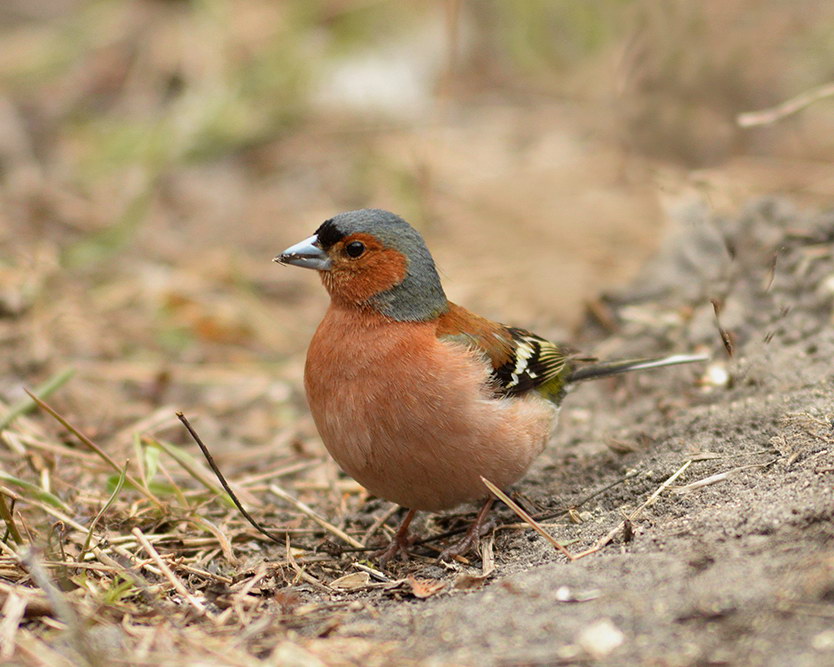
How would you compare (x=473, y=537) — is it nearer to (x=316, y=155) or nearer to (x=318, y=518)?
(x=318, y=518)

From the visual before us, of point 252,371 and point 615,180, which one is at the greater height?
point 615,180

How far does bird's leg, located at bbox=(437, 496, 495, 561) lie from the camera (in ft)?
13.2

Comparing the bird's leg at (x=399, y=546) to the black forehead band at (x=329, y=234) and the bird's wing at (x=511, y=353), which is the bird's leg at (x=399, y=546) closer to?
the bird's wing at (x=511, y=353)

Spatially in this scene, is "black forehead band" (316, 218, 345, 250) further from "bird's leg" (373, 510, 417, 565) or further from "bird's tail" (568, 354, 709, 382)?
"bird's tail" (568, 354, 709, 382)

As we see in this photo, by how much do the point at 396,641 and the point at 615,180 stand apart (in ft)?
20.7

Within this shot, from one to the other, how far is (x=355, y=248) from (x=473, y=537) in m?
1.42

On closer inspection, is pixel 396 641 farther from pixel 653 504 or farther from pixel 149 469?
pixel 149 469

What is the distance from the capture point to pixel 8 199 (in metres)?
8.36

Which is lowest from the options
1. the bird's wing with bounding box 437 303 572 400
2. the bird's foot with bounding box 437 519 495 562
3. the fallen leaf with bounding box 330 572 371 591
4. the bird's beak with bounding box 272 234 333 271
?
the bird's foot with bounding box 437 519 495 562

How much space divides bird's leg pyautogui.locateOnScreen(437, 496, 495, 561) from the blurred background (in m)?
2.23

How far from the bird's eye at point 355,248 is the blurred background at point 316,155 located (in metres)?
2.03

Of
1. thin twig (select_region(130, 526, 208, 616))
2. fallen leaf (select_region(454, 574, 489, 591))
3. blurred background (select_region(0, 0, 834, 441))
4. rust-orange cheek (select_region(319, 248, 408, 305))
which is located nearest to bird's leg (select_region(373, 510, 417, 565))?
fallen leaf (select_region(454, 574, 489, 591))

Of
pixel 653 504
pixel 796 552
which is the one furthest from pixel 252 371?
pixel 796 552

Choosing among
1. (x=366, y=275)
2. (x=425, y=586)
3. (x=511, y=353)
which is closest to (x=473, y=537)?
(x=425, y=586)
